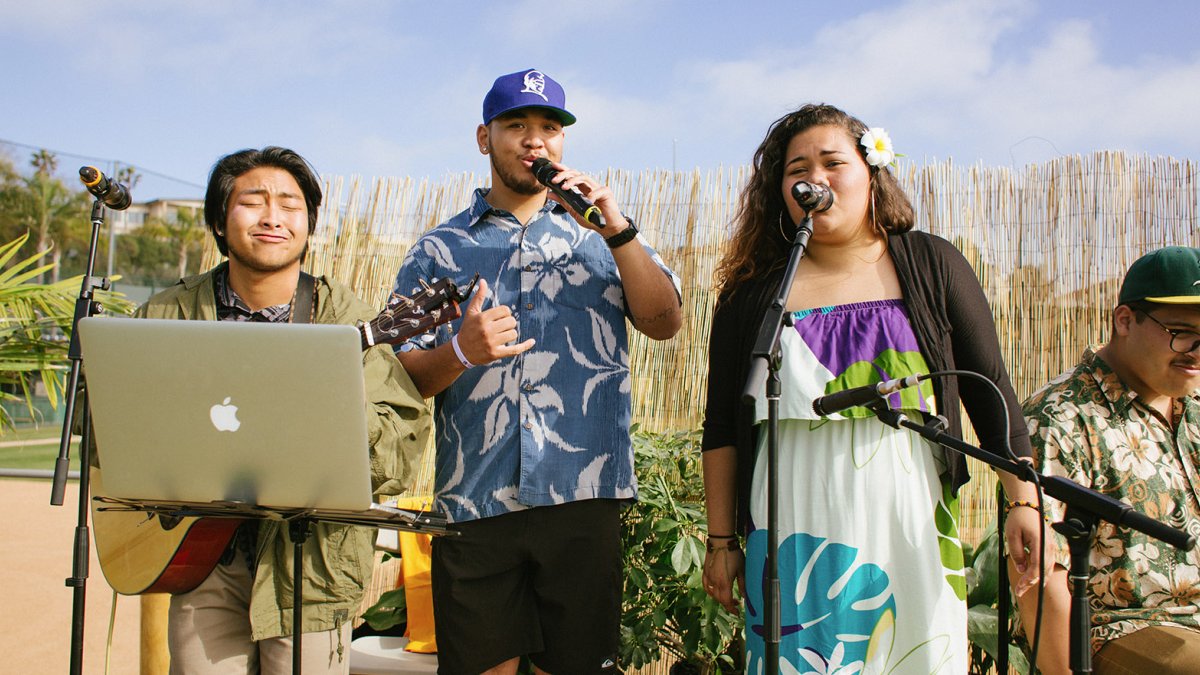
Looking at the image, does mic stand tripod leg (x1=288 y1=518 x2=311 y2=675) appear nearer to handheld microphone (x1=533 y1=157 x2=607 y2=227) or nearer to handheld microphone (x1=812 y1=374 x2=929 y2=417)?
handheld microphone (x1=533 y1=157 x2=607 y2=227)

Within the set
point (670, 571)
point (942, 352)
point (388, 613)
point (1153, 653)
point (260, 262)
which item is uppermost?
point (260, 262)

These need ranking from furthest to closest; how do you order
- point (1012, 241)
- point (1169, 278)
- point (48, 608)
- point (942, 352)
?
1. point (48, 608)
2. point (1012, 241)
3. point (1169, 278)
4. point (942, 352)

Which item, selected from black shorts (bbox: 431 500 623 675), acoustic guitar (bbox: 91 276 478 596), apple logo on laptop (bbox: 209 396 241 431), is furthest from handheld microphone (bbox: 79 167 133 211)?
black shorts (bbox: 431 500 623 675)

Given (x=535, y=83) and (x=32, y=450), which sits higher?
(x=535, y=83)

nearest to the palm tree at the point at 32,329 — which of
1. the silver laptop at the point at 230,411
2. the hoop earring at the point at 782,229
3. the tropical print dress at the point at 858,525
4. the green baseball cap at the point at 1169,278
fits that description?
the silver laptop at the point at 230,411

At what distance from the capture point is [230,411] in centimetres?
179

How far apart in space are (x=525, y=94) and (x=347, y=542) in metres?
1.31

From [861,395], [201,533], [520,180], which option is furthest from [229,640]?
[861,395]

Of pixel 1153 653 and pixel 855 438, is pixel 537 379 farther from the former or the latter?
pixel 1153 653

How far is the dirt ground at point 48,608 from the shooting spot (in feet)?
15.4

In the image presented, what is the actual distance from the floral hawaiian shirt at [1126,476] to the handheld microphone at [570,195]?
1.31 meters

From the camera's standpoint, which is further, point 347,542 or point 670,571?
point 670,571

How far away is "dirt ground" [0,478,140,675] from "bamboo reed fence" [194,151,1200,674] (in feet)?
6.15

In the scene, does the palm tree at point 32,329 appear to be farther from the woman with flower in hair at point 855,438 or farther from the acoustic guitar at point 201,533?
the woman with flower in hair at point 855,438
